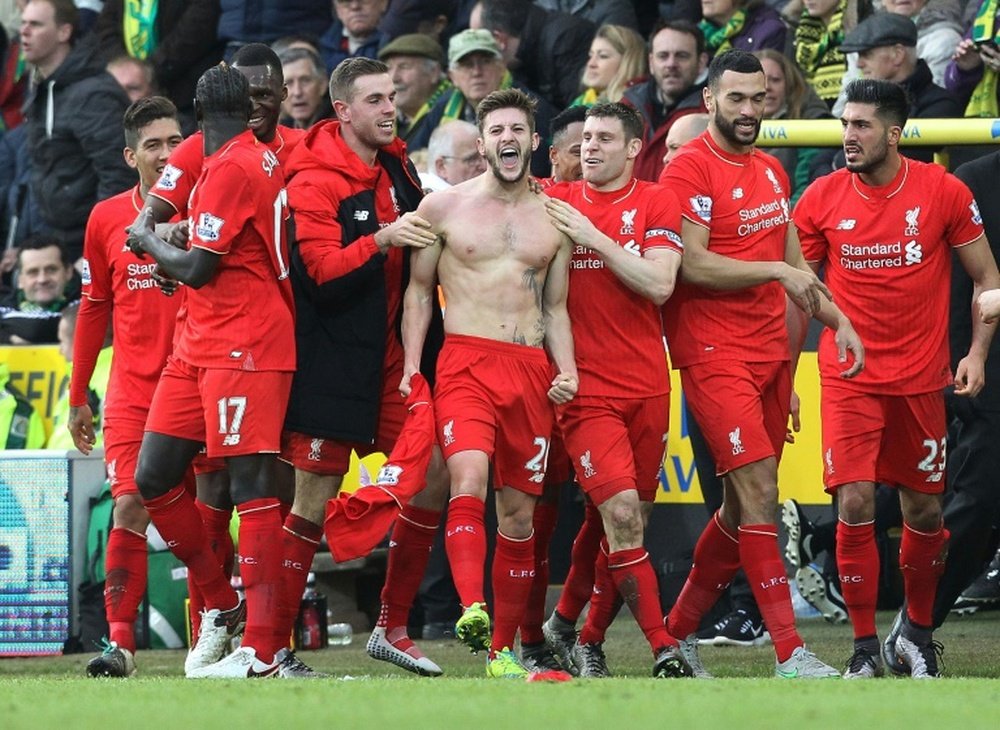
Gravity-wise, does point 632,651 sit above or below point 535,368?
below

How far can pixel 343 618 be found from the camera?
39.6 ft

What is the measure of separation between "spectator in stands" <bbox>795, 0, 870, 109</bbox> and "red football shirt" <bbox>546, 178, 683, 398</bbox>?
4.24 meters

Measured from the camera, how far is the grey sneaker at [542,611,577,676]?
9.52 m

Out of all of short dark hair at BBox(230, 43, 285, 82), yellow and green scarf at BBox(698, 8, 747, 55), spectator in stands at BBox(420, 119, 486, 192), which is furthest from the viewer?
yellow and green scarf at BBox(698, 8, 747, 55)

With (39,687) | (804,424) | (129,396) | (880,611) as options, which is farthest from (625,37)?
(39,687)

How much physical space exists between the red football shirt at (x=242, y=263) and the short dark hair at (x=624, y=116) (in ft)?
4.82

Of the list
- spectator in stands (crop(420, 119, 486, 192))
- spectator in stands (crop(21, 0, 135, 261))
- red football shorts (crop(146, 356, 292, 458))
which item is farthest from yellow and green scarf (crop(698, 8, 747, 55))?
red football shorts (crop(146, 356, 292, 458))

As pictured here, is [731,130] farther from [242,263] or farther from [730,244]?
[242,263]

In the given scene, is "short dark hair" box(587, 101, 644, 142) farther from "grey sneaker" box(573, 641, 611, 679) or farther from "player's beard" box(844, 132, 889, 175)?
"grey sneaker" box(573, 641, 611, 679)

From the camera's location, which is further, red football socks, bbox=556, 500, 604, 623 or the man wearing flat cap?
the man wearing flat cap

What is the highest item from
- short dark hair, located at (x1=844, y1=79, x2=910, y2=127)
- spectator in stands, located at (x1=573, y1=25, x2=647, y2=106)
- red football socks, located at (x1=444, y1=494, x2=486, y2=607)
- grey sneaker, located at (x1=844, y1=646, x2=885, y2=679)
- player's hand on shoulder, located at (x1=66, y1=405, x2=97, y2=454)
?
spectator in stands, located at (x1=573, y1=25, x2=647, y2=106)

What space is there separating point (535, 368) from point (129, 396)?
2.15m

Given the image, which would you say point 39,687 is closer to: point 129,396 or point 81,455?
point 129,396

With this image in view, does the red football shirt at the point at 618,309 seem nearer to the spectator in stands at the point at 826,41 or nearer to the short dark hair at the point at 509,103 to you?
the short dark hair at the point at 509,103
